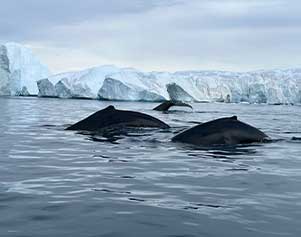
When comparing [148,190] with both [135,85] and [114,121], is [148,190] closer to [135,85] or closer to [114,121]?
[114,121]

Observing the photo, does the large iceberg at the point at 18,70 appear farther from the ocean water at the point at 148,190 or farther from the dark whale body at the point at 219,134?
the ocean water at the point at 148,190

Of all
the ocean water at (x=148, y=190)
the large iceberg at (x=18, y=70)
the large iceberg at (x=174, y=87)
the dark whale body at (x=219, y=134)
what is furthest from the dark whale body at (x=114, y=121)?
the large iceberg at (x=18, y=70)

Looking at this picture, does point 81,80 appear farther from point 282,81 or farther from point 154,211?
point 154,211

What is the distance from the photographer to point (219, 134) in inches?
447

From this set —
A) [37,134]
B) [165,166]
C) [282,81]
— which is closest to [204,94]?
[282,81]

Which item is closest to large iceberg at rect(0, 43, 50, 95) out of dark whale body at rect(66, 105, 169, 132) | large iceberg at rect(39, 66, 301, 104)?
large iceberg at rect(39, 66, 301, 104)

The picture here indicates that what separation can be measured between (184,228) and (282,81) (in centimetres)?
8418

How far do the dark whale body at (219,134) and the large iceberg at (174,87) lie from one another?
2163 inches

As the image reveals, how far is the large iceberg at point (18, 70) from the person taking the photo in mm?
75250

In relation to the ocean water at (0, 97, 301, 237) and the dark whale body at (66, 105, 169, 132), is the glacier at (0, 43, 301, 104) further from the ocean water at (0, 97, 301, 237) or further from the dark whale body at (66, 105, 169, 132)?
the ocean water at (0, 97, 301, 237)

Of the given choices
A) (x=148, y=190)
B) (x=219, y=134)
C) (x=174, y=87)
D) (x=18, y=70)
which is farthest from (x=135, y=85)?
(x=148, y=190)

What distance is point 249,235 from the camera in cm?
451

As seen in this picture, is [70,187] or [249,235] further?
[70,187]

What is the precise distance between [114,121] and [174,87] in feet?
179
